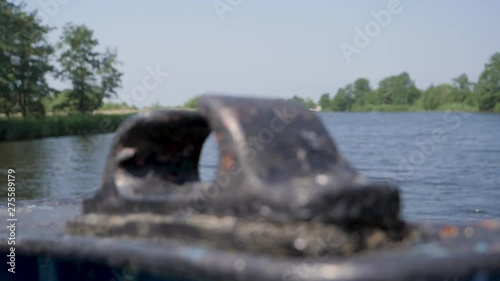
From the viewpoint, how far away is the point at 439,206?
1324cm

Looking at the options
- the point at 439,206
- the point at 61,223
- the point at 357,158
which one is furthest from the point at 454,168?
the point at 61,223

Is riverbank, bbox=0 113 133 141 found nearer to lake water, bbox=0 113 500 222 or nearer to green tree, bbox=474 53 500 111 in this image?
lake water, bbox=0 113 500 222

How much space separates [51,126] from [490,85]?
30711 mm

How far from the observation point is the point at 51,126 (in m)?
41.4

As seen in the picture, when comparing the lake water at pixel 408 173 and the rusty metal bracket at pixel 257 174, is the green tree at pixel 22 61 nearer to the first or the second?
the lake water at pixel 408 173

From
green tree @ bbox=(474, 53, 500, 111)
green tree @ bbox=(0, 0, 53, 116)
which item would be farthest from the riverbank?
green tree @ bbox=(474, 53, 500, 111)

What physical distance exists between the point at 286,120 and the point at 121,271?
717mm

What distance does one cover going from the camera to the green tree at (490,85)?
177ft

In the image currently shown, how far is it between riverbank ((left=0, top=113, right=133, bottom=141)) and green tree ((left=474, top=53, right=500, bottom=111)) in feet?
83.7

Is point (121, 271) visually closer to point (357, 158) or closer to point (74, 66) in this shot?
point (357, 158)

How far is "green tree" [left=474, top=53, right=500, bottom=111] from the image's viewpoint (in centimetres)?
5388

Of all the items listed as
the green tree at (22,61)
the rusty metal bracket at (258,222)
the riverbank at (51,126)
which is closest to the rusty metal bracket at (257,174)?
the rusty metal bracket at (258,222)

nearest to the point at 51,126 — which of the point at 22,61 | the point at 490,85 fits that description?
the point at 22,61

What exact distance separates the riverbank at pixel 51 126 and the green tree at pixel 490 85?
83.7 ft
